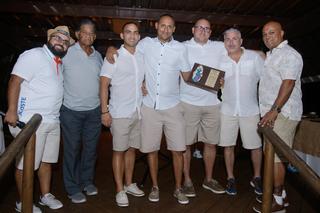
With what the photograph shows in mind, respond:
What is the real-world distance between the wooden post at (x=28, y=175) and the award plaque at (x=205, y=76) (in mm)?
1765

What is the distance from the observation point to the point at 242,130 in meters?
3.55

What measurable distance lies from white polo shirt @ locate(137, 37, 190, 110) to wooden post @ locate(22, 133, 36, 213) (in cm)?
133

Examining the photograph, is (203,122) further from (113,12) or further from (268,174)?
(113,12)

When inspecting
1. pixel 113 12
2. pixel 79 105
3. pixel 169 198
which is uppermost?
pixel 113 12

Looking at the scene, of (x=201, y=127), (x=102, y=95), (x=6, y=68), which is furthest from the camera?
(x=6, y=68)

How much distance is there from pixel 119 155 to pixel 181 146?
67 cm

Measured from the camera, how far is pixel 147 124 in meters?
3.30

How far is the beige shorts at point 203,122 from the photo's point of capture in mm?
3520

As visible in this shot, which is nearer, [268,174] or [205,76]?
[268,174]

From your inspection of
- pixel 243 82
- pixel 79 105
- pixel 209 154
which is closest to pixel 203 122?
pixel 209 154

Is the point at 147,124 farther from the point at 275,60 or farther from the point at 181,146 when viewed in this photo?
the point at 275,60

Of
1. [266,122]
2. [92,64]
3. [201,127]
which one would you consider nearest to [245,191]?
[201,127]

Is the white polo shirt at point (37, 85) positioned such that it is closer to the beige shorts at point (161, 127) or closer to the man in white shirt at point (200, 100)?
the beige shorts at point (161, 127)

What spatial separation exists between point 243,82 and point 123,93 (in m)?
1.35
